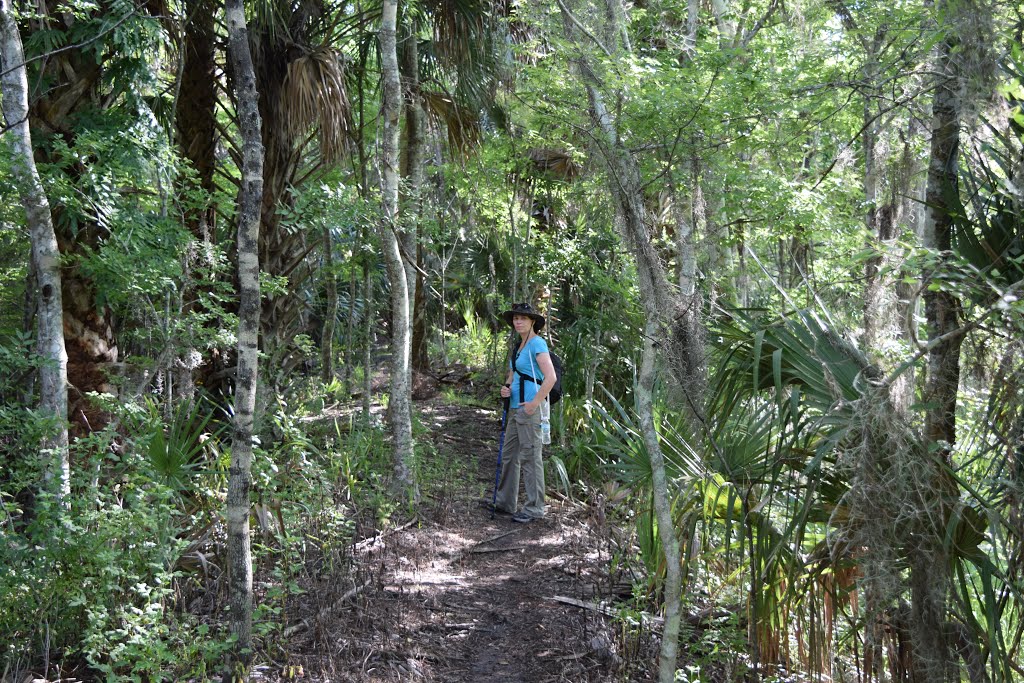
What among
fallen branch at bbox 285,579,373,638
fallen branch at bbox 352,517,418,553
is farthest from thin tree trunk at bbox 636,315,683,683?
fallen branch at bbox 352,517,418,553

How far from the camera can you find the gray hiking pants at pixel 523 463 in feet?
24.8

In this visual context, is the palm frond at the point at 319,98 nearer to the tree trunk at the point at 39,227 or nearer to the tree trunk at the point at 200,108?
the tree trunk at the point at 200,108

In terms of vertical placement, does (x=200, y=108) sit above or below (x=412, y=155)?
above

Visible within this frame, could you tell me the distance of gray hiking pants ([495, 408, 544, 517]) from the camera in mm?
7574

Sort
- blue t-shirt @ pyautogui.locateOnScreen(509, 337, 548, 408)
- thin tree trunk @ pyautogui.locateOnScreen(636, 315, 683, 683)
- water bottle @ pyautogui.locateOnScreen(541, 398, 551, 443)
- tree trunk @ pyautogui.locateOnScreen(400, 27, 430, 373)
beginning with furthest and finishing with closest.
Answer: tree trunk @ pyautogui.locateOnScreen(400, 27, 430, 373) < water bottle @ pyautogui.locateOnScreen(541, 398, 551, 443) < blue t-shirt @ pyautogui.locateOnScreen(509, 337, 548, 408) < thin tree trunk @ pyautogui.locateOnScreen(636, 315, 683, 683)

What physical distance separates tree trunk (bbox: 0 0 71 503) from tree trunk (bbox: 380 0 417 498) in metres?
2.71

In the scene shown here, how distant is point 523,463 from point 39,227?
431 cm

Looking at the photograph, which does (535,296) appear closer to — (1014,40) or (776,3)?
(776,3)

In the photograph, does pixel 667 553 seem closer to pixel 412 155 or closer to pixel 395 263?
pixel 395 263

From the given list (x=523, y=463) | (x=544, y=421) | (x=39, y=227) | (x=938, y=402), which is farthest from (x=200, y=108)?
(x=938, y=402)

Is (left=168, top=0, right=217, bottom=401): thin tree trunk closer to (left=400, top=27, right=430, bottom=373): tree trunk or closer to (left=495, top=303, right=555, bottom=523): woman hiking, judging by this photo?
(left=400, top=27, right=430, bottom=373): tree trunk

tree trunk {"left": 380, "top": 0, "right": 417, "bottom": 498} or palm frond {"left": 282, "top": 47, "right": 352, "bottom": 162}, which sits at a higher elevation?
palm frond {"left": 282, "top": 47, "right": 352, "bottom": 162}

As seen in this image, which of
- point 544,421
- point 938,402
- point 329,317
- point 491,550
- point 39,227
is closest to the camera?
point 938,402

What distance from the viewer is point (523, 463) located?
7684mm
